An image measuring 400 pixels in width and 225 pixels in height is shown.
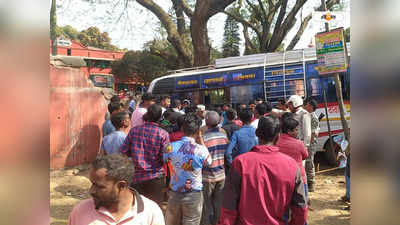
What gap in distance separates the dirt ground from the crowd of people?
3.87 feet

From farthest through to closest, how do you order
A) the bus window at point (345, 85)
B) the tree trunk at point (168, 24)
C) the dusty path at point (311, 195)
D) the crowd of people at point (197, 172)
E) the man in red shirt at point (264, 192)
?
the tree trunk at point (168, 24), the bus window at point (345, 85), the dusty path at point (311, 195), the man in red shirt at point (264, 192), the crowd of people at point (197, 172)

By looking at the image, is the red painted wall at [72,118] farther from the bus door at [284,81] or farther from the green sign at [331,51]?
the green sign at [331,51]

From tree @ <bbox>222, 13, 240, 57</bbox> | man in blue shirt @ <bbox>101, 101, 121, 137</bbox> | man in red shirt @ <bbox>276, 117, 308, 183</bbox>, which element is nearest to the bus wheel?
man in red shirt @ <bbox>276, 117, 308, 183</bbox>

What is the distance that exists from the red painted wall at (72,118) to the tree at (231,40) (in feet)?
67.0

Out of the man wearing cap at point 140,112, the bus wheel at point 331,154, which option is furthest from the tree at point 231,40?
the man wearing cap at point 140,112

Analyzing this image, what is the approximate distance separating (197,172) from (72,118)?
16.2ft

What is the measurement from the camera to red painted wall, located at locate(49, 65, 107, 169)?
22.3 ft

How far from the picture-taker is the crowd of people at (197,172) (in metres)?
1.76

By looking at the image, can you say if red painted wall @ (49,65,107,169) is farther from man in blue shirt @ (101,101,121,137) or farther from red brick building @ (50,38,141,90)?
red brick building @ (50,38,141,90)

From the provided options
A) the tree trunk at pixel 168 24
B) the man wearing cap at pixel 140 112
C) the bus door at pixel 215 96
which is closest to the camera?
the man wearing cap at pixel 140 112
